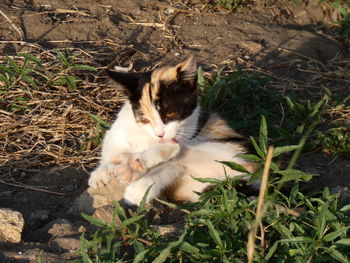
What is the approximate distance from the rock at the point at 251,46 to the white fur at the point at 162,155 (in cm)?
196

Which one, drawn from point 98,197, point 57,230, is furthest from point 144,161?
point 57,230

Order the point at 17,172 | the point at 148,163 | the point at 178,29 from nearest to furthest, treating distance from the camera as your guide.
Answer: the point at 148,163 → the point at 17,172 → the point at 178,29

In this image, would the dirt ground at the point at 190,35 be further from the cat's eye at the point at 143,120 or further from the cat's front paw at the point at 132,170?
the cat's front paw at the point at 132,170

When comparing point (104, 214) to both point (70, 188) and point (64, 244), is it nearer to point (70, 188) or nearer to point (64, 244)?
point (64, 244)

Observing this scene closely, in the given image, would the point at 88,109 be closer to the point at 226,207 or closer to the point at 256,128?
the point at 256,128

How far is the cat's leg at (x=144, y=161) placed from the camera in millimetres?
3592

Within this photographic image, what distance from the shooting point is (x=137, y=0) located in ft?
20.2

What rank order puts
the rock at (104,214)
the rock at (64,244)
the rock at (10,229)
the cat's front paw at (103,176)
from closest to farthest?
the rock at (64,244), the rock at (10,229), the rock at (104,214), the cat's front paw at (103,176)

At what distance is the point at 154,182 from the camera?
360 cm

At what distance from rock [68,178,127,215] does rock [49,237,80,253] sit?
0.61 metres

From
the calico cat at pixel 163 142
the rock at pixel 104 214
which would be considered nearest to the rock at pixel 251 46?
the calico cat at pixel 163 142

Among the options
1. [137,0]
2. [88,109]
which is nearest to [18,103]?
[88,109]

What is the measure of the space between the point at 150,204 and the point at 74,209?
0.47 meters

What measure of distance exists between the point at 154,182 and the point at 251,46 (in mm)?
2541
